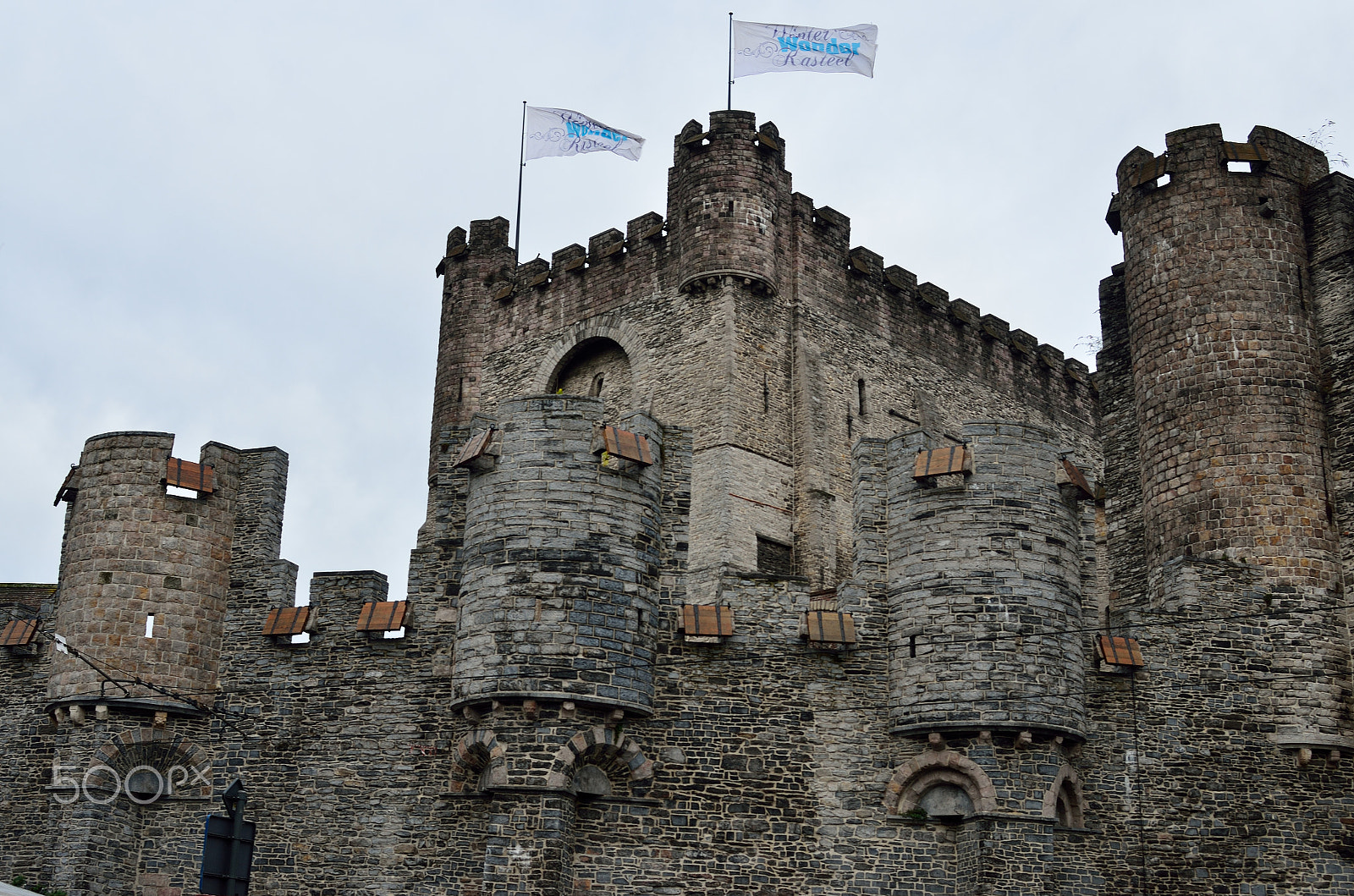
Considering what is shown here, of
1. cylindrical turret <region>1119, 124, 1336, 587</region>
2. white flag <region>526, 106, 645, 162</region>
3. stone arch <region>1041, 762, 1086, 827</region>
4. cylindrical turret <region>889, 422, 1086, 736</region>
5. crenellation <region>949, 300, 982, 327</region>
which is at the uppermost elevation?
white flag <region>526, 106, 645, 162</region>

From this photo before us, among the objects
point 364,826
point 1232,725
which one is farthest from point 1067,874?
point 364,826

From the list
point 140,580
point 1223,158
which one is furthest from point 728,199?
point 140,580

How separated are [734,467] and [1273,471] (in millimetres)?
10809

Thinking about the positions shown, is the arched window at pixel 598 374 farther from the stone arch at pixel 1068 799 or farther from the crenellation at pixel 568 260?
the stone arch at pixel 1068 799

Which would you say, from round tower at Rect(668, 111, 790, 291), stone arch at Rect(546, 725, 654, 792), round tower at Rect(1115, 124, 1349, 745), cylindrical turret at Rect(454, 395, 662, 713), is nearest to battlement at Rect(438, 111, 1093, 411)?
round tower at Rect(668, 111, 790, 291)

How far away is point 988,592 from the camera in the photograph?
73.7 feet

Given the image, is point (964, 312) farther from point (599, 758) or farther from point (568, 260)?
point (599, 758)

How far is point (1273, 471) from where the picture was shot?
83.5 ft

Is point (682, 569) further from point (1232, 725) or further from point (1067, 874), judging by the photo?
point (1232, 725)

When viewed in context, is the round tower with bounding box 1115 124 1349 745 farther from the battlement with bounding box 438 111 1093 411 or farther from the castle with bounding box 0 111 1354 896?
the battlement with bounding box 438 111 1093 411

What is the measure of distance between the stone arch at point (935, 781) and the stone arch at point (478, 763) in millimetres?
A: 5124

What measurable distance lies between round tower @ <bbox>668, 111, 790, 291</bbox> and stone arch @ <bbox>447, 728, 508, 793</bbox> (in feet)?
48.7

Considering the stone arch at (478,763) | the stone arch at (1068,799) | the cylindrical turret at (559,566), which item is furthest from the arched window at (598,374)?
the stone arch at (1068,799)

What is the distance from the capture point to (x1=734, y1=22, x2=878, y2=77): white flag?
37062mm
